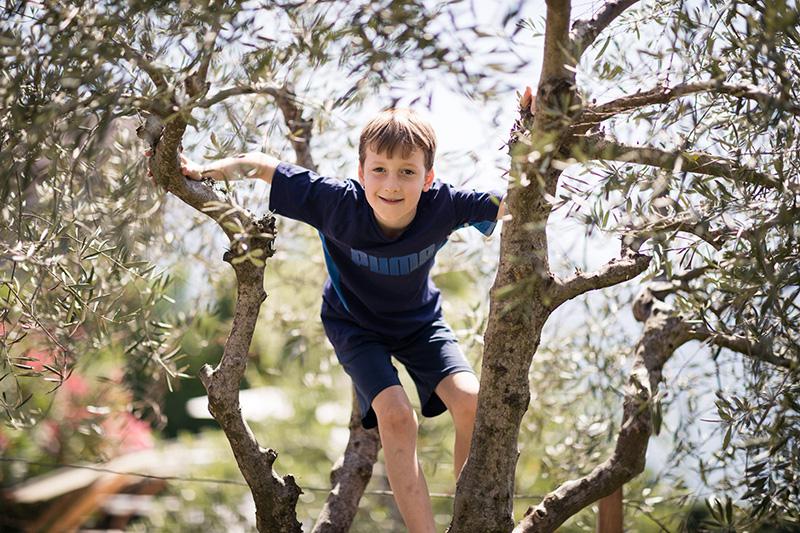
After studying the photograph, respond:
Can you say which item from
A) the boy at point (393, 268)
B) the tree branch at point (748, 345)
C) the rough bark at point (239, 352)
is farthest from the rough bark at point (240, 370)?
the tree branch at point (748, 345)

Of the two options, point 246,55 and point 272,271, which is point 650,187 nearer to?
point 246,55

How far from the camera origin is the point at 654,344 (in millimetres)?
2637

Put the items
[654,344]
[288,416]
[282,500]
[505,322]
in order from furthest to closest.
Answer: [288,416]
[654,344]
[282,500]
[505,322]

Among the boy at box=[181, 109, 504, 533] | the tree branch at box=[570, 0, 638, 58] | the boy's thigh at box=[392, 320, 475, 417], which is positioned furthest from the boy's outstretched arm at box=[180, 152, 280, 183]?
the tree branch at box=[570, 0, 638, 58]

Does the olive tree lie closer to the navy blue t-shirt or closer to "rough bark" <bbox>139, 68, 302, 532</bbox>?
"rough bark" <bbox>139, 68, 302, 532</bbox>

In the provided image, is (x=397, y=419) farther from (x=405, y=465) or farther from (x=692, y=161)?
(x=692, y=161)

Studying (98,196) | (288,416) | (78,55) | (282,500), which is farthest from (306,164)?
(288,416)

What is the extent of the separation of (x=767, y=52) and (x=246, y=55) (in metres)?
0.90

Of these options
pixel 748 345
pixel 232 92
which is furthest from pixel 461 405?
pixel 232 92

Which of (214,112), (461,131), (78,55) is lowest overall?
(78,55)

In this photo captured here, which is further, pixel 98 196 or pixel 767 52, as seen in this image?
pixel 98 196

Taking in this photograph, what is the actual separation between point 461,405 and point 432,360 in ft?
0.66

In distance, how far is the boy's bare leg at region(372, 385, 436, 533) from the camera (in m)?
2.31

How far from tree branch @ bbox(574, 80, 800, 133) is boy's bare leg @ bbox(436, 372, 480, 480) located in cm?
89
